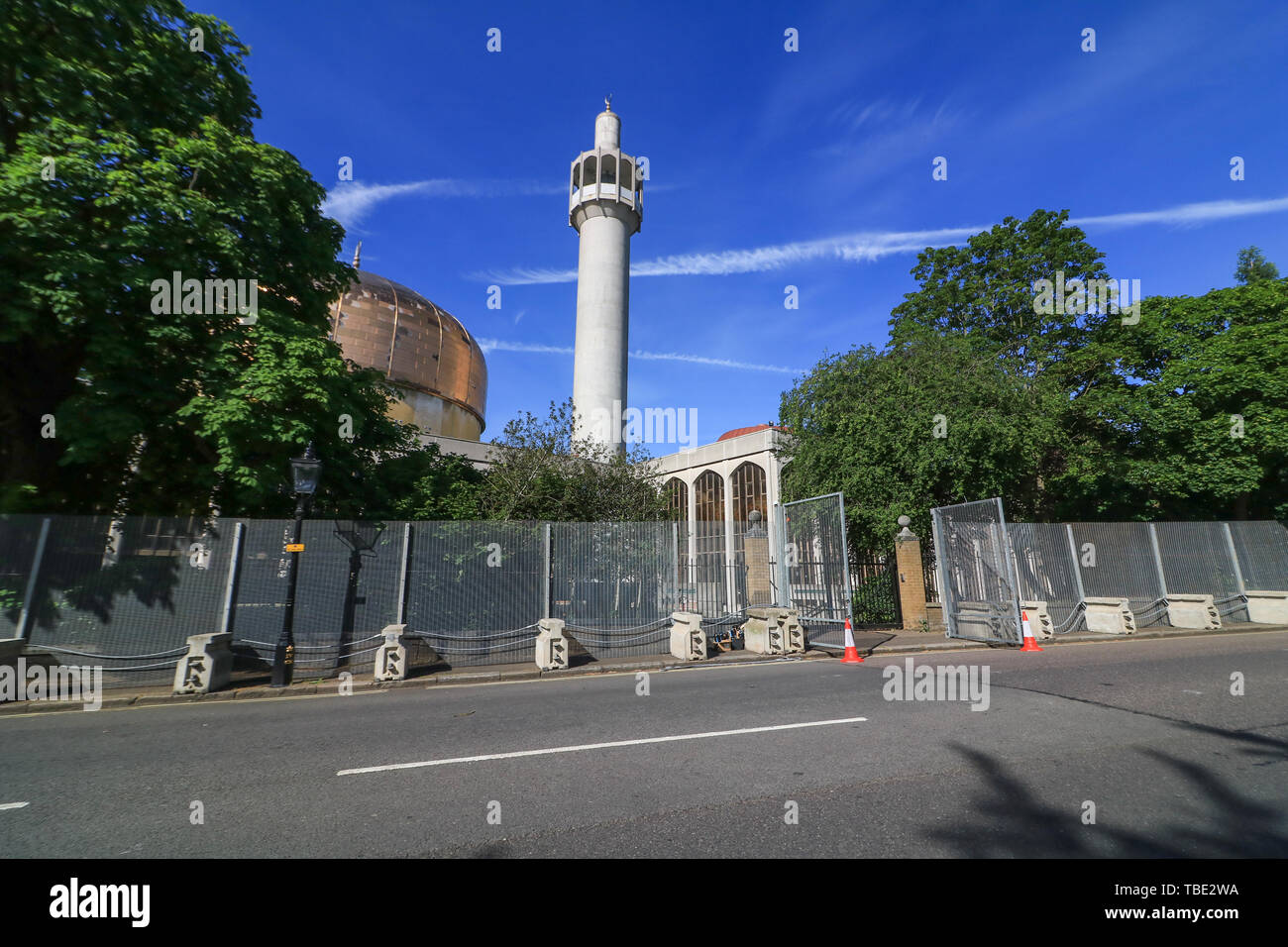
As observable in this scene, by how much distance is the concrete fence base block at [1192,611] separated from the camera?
1722cm

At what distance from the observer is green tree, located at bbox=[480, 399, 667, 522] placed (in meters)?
15.9

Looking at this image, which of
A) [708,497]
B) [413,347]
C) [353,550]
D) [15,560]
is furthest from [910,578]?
[413,347]

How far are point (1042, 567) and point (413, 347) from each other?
35308mm

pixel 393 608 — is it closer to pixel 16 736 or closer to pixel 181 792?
pixel 16 736

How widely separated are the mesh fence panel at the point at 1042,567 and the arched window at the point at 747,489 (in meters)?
17.4

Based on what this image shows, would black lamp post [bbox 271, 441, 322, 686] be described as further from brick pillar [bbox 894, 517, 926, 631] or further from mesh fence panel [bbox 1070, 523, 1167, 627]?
mesh fence panel [bbox 1070, 523, 1167, 627]

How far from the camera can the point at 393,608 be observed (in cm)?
1240

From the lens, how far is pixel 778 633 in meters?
13.4

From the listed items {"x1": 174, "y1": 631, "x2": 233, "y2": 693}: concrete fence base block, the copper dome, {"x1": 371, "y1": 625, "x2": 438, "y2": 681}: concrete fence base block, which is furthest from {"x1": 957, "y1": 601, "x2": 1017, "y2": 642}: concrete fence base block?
the copper dome

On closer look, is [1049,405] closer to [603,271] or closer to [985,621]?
[985,621]

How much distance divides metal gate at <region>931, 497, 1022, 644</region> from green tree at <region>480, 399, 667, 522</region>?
7960 mm
